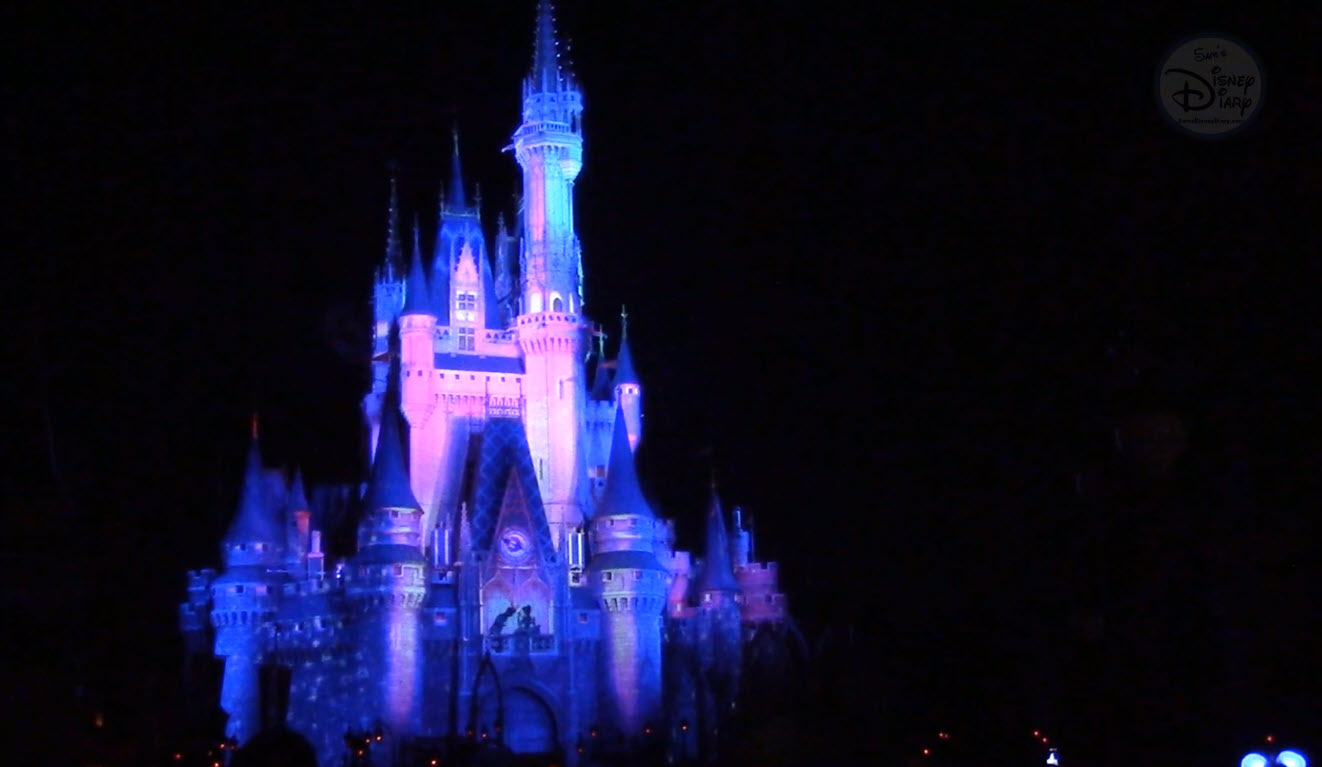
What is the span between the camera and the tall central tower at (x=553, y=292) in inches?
2389

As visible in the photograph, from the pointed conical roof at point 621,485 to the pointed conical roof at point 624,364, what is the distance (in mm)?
5726

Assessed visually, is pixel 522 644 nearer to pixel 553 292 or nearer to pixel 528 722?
pixel 528 722

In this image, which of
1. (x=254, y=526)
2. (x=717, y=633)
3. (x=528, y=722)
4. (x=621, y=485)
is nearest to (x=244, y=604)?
(x=254, y=526)

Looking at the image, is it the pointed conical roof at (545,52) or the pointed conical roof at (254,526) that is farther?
the pointed conical roof at (545,52)

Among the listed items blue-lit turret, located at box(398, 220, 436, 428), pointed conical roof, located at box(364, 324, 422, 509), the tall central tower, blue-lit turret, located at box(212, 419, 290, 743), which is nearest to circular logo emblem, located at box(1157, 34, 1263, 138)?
pointed conical roof, located at box(364, 324, 422, 509)

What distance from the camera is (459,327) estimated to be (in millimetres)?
61938

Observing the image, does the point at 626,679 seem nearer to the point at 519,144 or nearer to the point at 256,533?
the point at 256,533

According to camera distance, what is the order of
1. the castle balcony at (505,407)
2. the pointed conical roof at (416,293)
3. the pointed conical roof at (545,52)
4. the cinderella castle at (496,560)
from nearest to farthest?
the cinderella castle at (496,560) < the pointed conical roof at (416,293) < the castle balcony at (505,407) < the pointed conical roof at (545,52)

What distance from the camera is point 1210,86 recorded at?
2805 cm

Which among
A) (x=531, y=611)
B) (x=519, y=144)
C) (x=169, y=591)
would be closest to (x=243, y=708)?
(x=169, y=591)

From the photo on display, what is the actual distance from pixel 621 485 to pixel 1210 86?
32055 millimetres

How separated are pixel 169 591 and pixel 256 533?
3155mm

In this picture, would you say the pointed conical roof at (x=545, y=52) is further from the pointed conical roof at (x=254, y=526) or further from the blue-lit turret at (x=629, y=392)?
the pointed conical roof at (x=254, y=526)

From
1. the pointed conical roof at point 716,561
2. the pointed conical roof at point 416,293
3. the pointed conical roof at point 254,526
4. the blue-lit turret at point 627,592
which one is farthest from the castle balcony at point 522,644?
the pointed conical roof at point 416,293
